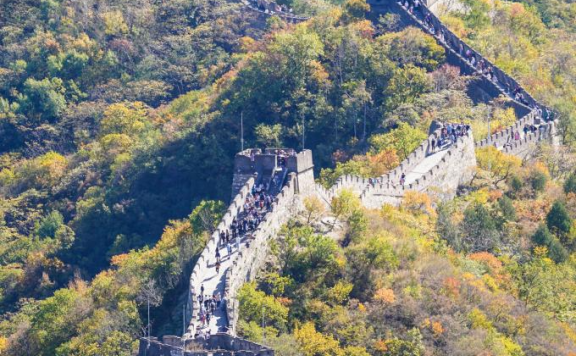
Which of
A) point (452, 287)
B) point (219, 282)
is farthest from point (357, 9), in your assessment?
point (219, 282)

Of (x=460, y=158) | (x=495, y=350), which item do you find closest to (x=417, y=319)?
(x=495, y=350)

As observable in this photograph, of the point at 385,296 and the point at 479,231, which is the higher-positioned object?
the point at 385,296

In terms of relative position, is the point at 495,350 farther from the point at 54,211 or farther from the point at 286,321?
the point at 54,211

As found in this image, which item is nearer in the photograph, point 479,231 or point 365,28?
point 479,231

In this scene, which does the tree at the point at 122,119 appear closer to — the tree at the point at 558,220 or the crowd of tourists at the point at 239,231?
the tree at the point at 558,220

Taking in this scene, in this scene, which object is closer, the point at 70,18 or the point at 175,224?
the point at 175,224

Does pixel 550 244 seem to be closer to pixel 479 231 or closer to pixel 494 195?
pixel 479 231
